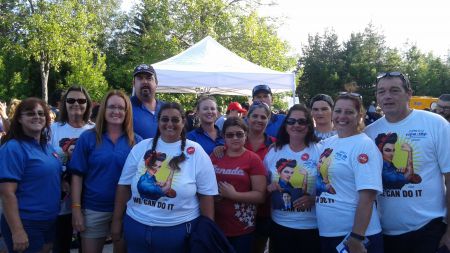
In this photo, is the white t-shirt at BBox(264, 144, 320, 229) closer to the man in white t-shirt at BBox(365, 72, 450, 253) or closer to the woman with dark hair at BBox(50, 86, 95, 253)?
the man in white t-shirt at BBox(365, 72, 450, 253)

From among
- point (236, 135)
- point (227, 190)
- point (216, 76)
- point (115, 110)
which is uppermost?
point (216, 76)

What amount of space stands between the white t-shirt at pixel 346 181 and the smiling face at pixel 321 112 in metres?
0.91

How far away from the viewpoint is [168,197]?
299 cm

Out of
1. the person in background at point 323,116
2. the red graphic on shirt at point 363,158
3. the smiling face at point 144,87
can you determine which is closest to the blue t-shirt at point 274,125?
the person in background at point 323,116

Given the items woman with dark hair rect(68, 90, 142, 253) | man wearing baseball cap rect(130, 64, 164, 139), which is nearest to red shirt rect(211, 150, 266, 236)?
woman with dark hair rect(68, 90, 142, 253)

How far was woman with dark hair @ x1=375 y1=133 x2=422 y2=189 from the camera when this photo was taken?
286 centimetres

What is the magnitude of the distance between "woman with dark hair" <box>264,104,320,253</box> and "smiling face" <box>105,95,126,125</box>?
1327mm

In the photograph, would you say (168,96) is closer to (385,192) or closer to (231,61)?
(231,61)

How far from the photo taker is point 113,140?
11.4 feet

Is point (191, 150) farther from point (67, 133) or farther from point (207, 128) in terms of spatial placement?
point (67, 133)

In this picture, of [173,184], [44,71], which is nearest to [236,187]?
[173,184]

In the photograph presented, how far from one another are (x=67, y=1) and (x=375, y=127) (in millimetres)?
26352

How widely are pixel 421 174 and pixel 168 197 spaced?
1.81 meters

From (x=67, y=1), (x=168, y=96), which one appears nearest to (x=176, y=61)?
(x=168, y=96)
